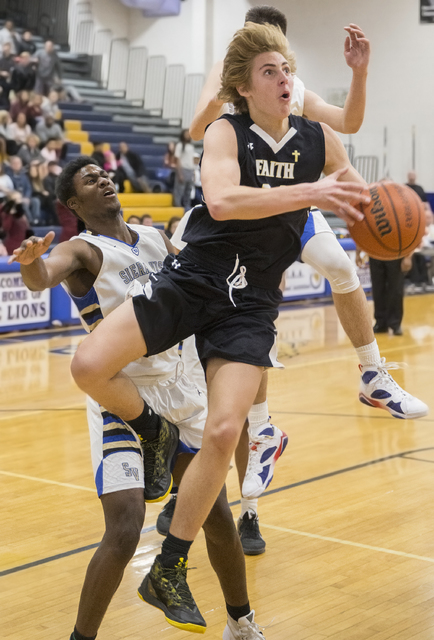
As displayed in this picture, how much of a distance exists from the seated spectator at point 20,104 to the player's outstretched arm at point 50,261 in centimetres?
1175

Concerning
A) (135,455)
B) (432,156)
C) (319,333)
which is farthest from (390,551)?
A: (432,156)

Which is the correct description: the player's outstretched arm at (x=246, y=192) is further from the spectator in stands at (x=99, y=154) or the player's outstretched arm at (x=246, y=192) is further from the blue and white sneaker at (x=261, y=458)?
the spectator in stands at (x=99, y=154)

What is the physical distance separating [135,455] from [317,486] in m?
2.28

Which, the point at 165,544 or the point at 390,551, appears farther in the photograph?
the point at 390,551

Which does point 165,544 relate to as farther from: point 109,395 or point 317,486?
point 317,486

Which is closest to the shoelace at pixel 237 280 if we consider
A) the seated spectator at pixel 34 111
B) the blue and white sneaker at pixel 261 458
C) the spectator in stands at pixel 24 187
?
the blue and white sneaker at pixel 261 458

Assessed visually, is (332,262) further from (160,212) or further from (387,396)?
(160,212)

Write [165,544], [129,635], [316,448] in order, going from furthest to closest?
[316,448]
[129,635]
[165,544]

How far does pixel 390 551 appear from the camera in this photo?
157 inches

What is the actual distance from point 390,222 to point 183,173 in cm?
1321

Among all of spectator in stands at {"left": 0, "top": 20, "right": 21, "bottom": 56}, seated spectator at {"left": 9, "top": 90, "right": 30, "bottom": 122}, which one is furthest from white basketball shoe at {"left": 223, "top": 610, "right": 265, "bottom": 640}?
spectator in stands at {"left": 0, "top": 20, "right": 21, "bottom": 56}

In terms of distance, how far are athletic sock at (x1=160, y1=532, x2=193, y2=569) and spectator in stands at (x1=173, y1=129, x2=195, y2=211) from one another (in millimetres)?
13479

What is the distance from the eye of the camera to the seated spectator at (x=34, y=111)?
14414mm

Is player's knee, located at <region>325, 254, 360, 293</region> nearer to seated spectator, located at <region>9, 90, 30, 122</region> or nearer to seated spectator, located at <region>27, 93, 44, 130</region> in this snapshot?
seated spectator, located at <region>9, 90, 30, 122</region>
